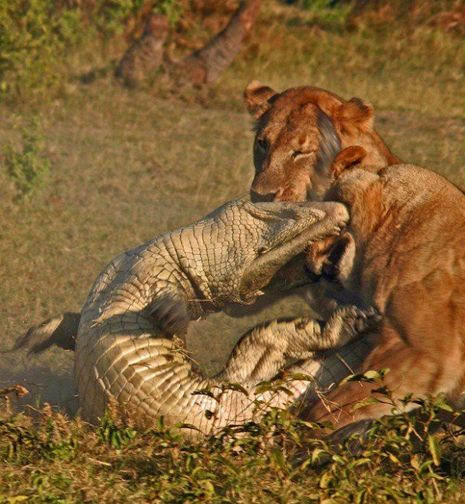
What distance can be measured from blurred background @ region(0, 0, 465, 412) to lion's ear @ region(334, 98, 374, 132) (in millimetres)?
1498

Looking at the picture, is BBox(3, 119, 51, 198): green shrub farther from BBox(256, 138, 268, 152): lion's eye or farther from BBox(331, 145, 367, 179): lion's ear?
BBox(331, 145, 367, 179): lion's ear

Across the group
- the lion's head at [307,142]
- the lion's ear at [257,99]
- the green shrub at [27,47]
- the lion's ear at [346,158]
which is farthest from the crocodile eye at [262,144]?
the green shrub at [27,47]

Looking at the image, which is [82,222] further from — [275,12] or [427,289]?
[275,12]

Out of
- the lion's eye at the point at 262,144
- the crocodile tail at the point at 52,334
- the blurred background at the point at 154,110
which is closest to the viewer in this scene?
the crocodile tail at the point at 52,334

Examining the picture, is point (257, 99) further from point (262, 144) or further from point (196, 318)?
point (196, 318)

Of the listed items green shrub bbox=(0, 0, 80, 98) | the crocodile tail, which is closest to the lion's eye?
the crocodile tail

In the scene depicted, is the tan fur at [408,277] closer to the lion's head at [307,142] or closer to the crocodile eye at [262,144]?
the lion's head at [307,142]

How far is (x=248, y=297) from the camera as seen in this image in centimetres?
434

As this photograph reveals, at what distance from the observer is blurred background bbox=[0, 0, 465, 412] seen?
22.2 ft

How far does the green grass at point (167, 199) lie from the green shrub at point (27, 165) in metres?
0.09

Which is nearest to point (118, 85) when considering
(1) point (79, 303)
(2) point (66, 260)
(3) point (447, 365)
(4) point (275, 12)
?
(4) point (275, 12)

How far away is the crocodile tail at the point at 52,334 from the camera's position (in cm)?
447

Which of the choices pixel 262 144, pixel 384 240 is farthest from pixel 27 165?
pixel 384 240

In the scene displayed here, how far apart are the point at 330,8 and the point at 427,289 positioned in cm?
940
